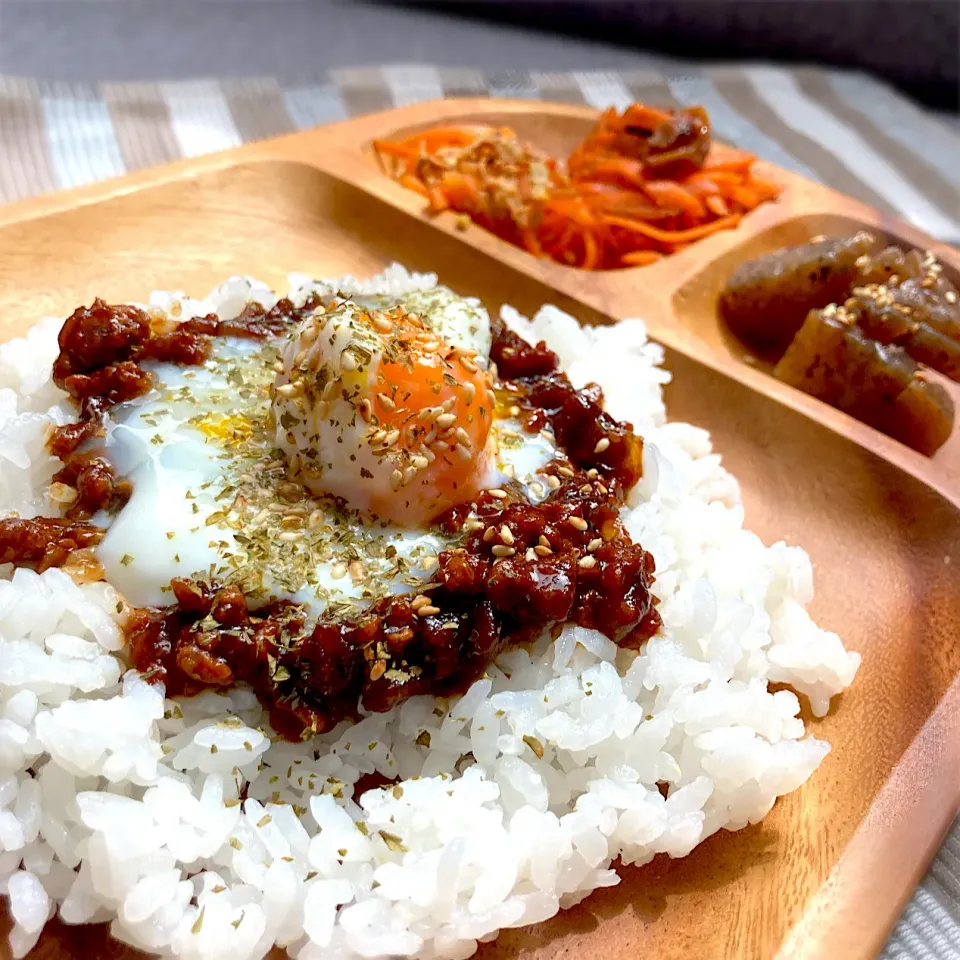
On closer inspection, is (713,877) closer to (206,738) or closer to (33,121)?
(206,738)

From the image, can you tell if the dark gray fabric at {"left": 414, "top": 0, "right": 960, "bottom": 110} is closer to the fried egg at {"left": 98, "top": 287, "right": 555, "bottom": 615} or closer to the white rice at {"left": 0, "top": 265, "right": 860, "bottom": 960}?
the fried egg at {"left": 98, "top": 287, "right": 555, "bottom": 615}

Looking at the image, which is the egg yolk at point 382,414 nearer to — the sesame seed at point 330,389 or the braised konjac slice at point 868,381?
the sesame seed at point 330,389

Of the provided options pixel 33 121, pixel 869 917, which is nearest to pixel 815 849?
pixel 869 917

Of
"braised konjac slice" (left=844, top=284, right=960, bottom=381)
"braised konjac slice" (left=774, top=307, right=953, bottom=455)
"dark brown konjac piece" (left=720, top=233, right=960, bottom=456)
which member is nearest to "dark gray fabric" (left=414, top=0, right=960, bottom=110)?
"dark brown konjac piece" (left=720, top=233, right=960, bottom=456)

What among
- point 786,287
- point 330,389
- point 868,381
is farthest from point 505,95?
point 330,389

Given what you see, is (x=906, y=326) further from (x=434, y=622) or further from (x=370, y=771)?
(x=370, y=771)
